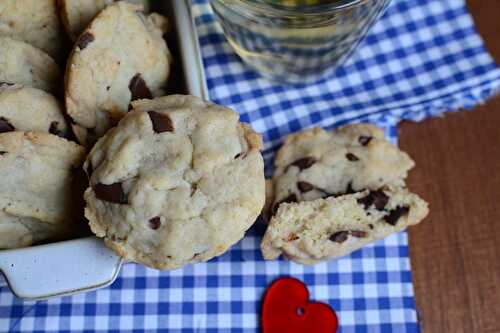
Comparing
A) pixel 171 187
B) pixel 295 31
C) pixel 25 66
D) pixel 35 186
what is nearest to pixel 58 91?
pixel 25 66

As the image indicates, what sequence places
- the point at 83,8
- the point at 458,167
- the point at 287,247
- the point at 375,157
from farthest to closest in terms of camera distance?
the point at 458,167
the point at 375,157
the point at 287,247
the point at 83,8

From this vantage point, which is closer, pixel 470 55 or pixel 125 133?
pixel 125 133

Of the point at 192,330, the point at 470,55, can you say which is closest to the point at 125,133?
the point at 192,330

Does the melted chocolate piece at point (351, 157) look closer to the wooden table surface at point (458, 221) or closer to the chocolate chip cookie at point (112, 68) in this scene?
the wooden table surface at point (458, 221)

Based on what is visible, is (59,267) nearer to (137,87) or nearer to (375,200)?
(137,87)

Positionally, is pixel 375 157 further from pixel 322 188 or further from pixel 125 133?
pixel 125 133

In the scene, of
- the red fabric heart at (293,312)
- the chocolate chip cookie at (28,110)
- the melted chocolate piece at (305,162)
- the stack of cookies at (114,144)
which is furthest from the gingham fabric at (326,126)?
the chocolate chip cookie at (28,110)
